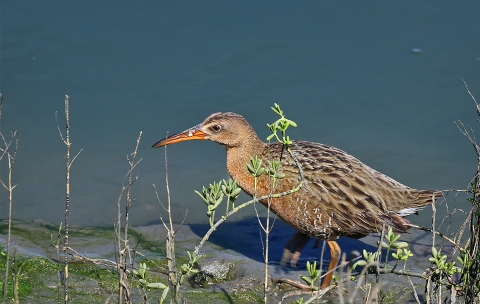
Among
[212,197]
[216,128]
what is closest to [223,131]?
[216,128]

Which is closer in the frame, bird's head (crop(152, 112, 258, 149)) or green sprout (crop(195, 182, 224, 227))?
green sprout (crop(195, 182, 224, 227))

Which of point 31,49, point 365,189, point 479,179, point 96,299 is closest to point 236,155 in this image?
point 365,189

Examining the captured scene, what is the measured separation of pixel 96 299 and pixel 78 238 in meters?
1.83

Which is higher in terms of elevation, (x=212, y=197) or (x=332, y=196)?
(x=332, y=196)

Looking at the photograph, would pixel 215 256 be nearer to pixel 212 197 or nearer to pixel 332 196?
pixel 332 196

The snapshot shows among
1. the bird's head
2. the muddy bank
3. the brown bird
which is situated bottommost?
the muddy bank

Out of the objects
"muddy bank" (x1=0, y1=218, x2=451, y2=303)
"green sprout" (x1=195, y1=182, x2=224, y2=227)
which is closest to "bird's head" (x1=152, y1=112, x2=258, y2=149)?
"muddy bank" (x1=0, y1=218, x2=451, y2=303)

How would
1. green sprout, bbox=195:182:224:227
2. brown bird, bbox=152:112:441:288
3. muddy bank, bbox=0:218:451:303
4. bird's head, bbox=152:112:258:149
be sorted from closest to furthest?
1. green sprout, bbox=195:182:224:227
2. muddy bank, bbox=0:218:451:303
3. brown bird, bbox=152:112:441:288
4. bird's head, bbox=152:112:258:149

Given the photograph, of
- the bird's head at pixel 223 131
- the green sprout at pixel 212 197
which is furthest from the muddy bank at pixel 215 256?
the green sprout at pixel 212 197

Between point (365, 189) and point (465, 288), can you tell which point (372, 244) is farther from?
point (465, 288)

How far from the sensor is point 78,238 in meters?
7.10

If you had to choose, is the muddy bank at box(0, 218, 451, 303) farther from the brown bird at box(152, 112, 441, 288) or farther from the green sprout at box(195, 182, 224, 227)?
the green sprout at box(195, 182, 224, 227)

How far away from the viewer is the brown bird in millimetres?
6340

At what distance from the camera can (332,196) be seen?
252 inches
